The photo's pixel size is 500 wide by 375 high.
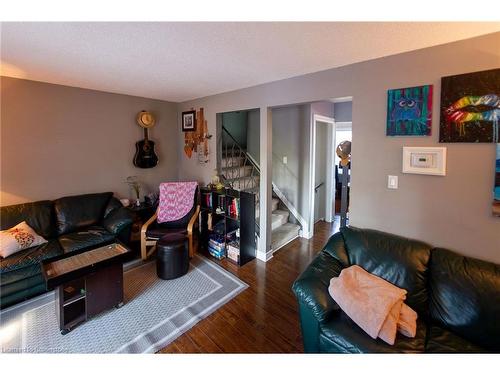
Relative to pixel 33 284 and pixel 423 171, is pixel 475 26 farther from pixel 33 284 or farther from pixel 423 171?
pixel 33 284

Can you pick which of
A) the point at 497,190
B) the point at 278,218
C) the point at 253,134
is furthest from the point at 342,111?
the point at 497,190

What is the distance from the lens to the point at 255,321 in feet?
7.20

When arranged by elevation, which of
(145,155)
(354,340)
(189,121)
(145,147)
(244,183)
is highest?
(189,121)

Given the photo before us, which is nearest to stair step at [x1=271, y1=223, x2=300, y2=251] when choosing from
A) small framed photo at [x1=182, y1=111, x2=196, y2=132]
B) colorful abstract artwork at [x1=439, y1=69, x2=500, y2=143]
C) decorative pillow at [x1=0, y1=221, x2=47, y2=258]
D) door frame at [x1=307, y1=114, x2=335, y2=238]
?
door frame at [x1=307, y1=114, x2=335, y2=238]

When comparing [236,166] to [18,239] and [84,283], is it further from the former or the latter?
[18,239]

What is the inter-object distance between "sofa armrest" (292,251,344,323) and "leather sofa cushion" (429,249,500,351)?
0.67m

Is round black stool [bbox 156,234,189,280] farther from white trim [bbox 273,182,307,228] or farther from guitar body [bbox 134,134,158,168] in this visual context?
white trim [bbox 273,182,307,228]

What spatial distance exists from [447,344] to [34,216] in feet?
13.6

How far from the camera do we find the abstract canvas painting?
6.29ft

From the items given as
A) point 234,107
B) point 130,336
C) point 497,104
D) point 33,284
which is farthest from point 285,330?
point 234,107

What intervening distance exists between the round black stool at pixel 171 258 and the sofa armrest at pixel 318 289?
162 cm

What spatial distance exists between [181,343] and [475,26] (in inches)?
122

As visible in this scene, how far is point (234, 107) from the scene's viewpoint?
135 inches
